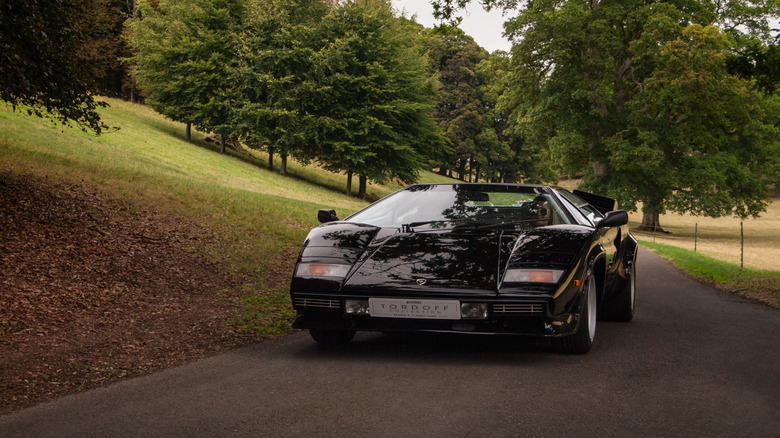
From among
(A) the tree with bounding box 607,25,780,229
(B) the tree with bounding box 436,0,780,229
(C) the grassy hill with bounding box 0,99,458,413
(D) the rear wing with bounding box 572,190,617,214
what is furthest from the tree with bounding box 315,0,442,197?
(D) the rear wing with bounding box 572,190,617,214

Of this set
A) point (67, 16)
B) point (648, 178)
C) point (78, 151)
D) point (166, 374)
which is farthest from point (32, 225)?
point (648, 178)

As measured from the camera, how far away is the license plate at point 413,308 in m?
4.80

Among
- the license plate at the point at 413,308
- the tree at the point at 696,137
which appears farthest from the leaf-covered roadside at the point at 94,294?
the tree at the point at 696,137

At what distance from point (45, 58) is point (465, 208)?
676cm

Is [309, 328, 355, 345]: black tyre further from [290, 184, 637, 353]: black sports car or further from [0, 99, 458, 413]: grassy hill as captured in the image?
[0, 99, 458, 413]: grassy hill

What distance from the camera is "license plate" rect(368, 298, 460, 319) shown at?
4795mm

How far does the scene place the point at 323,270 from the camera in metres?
5.13

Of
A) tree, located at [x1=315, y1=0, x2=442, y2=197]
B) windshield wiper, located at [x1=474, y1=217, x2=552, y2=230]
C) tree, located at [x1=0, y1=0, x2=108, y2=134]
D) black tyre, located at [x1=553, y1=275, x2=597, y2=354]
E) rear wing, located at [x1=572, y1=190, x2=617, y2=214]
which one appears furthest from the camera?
tree, located at [x1=315, y1=0, x2=442, y2=197]

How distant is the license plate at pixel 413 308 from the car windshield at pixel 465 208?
0.87m

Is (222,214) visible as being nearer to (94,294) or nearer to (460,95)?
(94,294)

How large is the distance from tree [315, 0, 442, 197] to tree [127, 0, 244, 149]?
7.40m

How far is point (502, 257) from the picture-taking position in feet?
16.5

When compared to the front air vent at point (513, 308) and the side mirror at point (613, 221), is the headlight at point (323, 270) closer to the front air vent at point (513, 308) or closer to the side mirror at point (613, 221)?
the front air vent at point (513, 308)

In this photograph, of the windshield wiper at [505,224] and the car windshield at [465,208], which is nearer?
the windshield wiper at [505,224]
